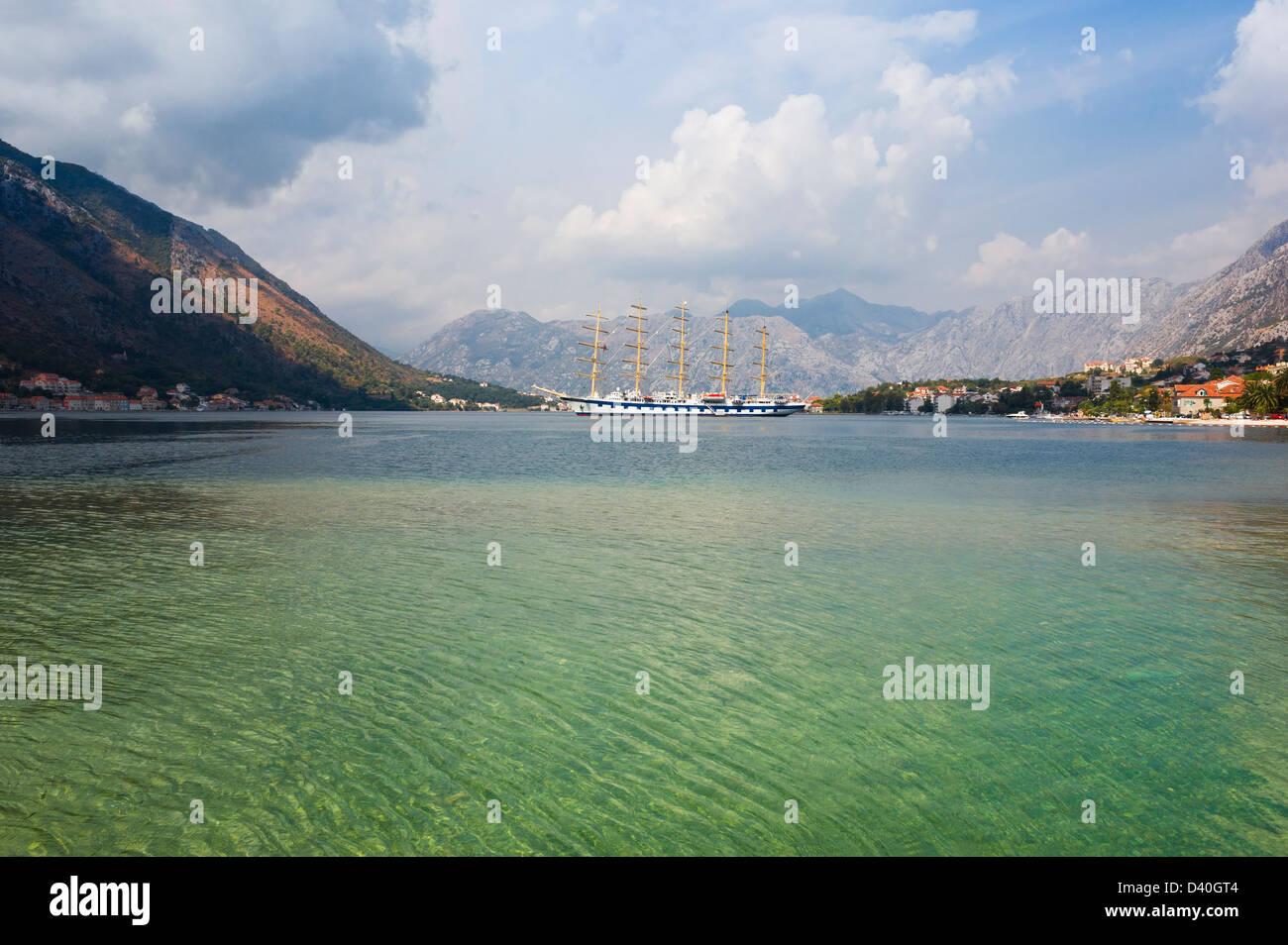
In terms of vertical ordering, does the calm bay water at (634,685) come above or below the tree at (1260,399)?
below

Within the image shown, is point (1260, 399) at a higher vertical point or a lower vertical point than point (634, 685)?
higher

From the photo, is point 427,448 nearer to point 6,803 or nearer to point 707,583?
point 707,583

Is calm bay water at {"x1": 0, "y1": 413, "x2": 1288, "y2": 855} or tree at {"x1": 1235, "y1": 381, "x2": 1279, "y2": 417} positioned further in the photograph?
tree at {"x1": 1235, "y1": 381, "x2": 1279, "y2": 417}

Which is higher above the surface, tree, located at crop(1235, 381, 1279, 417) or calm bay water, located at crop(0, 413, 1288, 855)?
tree, located at crop(1235, 381, 1279, 417)

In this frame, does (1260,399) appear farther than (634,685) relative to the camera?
Yes

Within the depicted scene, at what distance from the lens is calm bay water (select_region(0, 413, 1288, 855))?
27.3 ft

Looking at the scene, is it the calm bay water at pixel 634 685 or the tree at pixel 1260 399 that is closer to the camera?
the calm bay water at pixel 634 685

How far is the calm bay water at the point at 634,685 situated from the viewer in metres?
8.34

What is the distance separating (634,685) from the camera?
496 inches

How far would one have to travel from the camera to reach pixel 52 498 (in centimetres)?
3425
